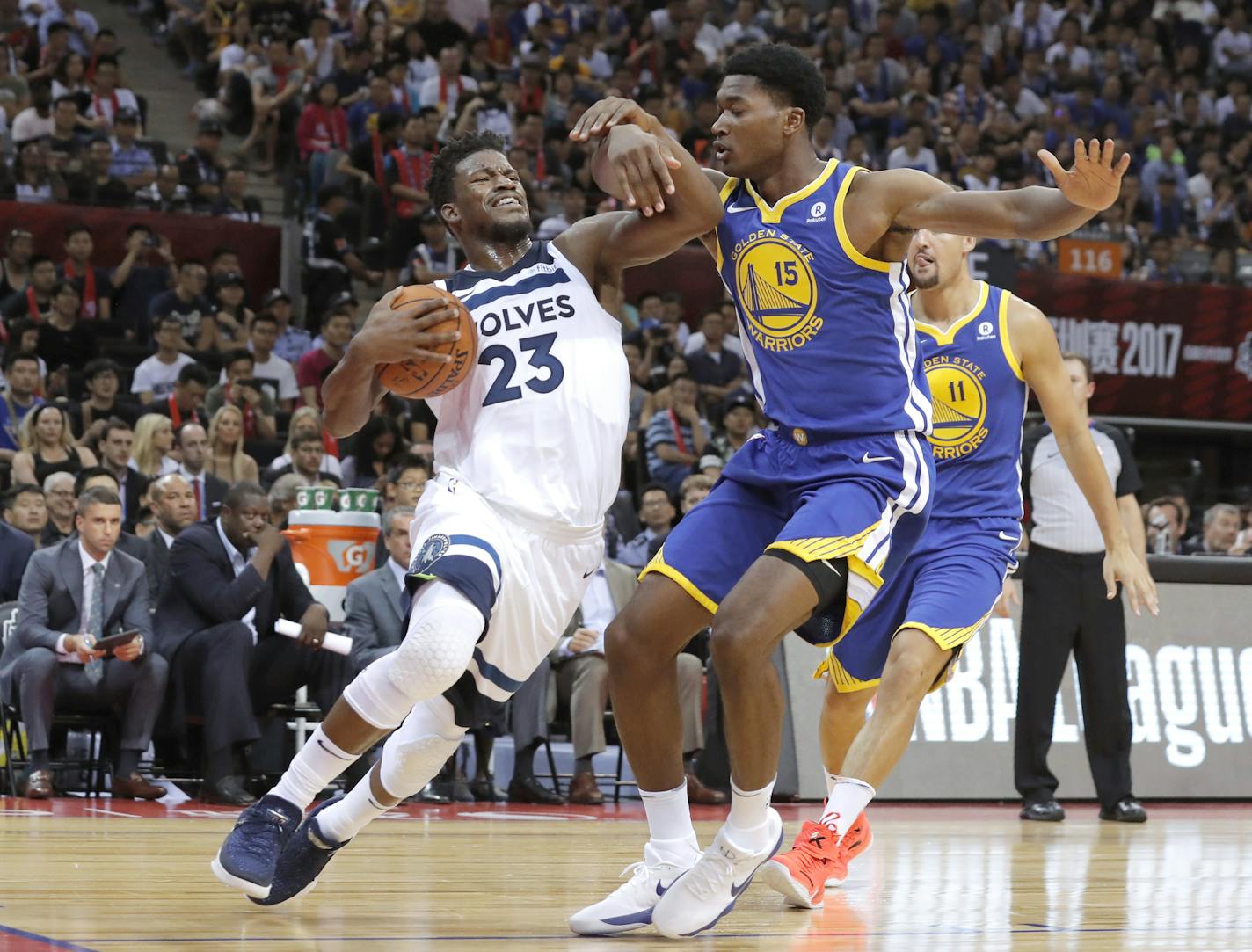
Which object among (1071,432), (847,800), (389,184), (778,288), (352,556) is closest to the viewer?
(778,288)

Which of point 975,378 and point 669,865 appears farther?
point 975,378

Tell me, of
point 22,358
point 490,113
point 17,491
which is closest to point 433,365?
point 17,491

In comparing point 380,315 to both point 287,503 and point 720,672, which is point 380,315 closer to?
point 720,672

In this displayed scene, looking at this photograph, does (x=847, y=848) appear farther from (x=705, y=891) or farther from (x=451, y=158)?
(x=451, y=158)

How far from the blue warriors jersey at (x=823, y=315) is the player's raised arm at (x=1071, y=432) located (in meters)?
1.67

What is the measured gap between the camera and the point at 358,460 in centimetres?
1172

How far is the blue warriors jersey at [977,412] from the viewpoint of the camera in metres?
5.92

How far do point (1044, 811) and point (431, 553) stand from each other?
16.6 ft

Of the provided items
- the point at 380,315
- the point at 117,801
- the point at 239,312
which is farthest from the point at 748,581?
the point at 239,312

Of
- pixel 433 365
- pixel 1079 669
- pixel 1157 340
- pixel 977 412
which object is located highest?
pixel 433 365

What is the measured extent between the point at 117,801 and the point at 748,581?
522cm

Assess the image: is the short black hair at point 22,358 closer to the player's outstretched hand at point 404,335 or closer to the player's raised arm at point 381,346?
the player's raised arm at point 381,346

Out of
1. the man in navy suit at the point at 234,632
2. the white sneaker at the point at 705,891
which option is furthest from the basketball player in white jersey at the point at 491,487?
the man in navy suit at the point at 234,632

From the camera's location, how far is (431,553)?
4.12 m
